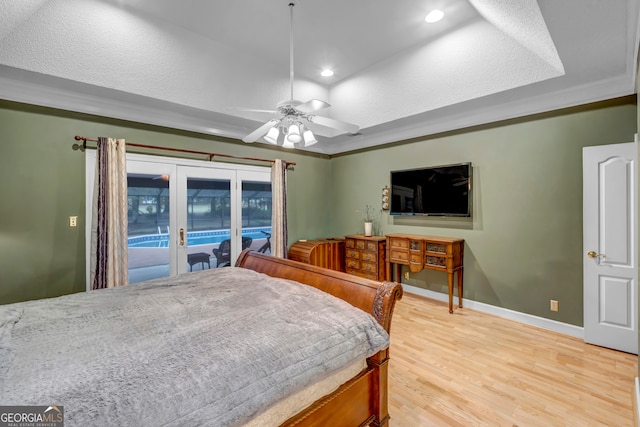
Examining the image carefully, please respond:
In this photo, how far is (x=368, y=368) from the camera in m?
1.71

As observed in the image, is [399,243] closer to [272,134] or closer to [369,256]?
[369,256]

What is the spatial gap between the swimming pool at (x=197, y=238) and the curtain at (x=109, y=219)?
0.85 feet

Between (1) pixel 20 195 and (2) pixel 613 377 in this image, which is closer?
(2) pixel 613 377

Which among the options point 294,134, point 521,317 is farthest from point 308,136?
point 521,317

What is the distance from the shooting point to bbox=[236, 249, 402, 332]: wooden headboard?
1746 millimetres

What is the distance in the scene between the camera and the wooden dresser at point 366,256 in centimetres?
455

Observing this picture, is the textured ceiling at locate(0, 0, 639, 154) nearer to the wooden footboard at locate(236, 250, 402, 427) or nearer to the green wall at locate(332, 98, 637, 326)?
the green wall at locate(332, 98, 637, 326)

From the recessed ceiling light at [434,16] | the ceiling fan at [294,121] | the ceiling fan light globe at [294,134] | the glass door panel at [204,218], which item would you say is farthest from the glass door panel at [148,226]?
the recessed ceiling light at [434,16]

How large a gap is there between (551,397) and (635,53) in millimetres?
2754

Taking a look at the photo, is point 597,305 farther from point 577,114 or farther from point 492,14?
point 492,14

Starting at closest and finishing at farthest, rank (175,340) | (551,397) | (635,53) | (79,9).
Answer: (175,340), (551,397), (635,53), (79,9)

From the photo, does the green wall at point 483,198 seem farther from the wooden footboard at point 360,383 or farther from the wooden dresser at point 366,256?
the wooden footboard at point 360,383

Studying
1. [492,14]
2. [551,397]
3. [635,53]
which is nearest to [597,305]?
[551,397]

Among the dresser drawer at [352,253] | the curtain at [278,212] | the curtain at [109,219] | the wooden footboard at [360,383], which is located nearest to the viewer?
the wooden footboard at [360,383]
